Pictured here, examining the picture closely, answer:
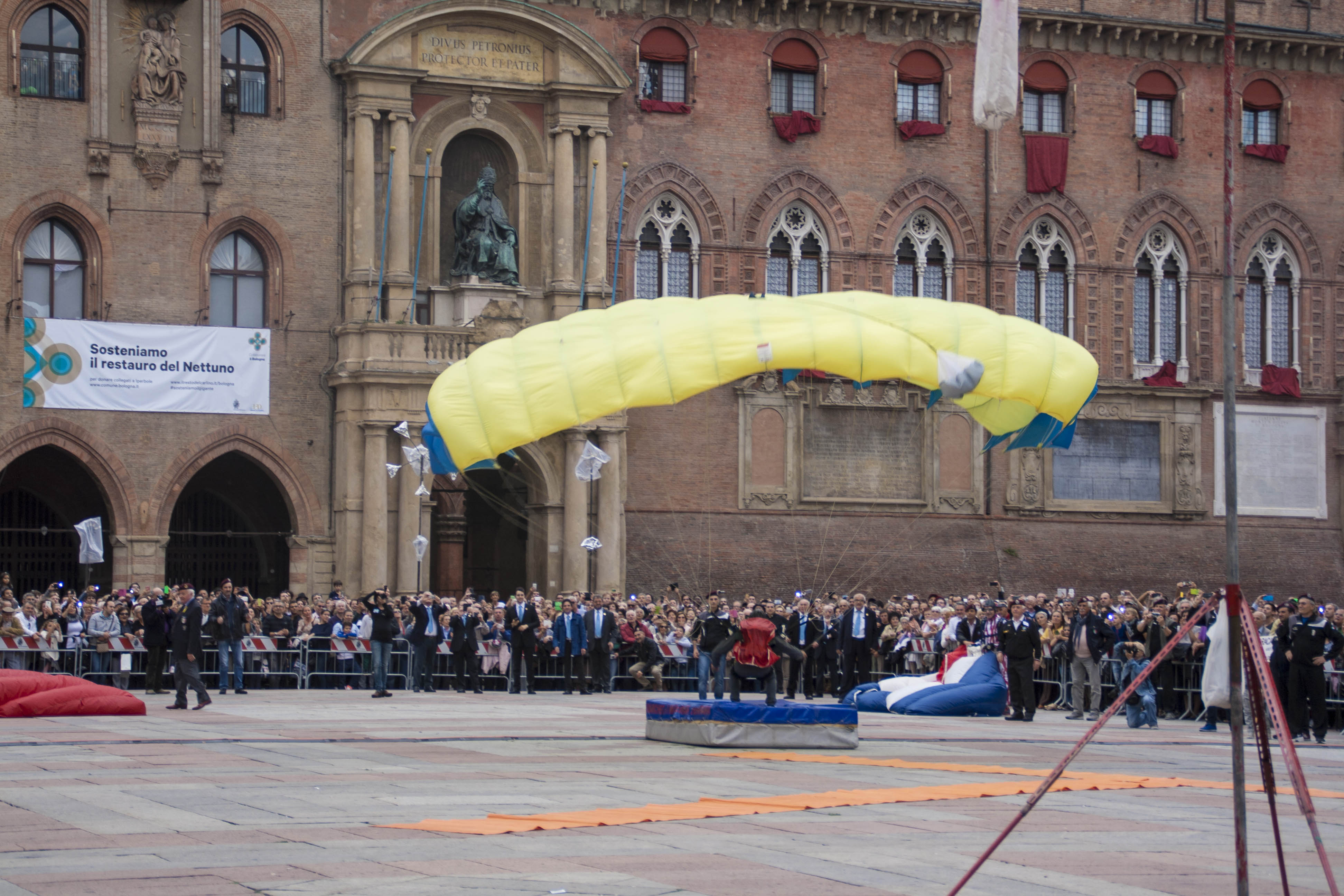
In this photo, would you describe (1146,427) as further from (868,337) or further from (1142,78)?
(868,337)

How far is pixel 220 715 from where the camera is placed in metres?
22.3

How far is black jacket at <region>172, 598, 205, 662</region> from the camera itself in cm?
2308

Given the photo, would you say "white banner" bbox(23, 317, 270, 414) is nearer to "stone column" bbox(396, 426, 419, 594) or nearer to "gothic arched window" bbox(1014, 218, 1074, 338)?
"stone column" bbox(396, 426, 419, 594)

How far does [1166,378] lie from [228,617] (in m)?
22.9

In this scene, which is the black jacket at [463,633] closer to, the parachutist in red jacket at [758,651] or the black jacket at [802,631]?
the black jacket at [802,631]

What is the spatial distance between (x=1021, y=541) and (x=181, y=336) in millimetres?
17881

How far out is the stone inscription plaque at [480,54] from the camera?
37.2 m

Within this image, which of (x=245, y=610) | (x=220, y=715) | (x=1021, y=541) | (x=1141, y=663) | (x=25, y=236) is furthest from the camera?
(x=1021, y=541)

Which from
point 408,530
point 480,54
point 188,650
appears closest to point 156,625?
point 188,650

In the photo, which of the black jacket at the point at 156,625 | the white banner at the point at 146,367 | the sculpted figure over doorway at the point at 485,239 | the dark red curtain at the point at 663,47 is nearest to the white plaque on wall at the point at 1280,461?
the dark red curtain at the point at 663,47

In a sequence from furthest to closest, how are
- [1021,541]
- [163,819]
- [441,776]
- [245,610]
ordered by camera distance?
1. [1021,541]
2. [245,610]
3. [441,776]
4. [163,819]

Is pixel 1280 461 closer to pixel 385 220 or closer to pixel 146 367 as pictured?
pixel 385 220

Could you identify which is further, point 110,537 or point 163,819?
point 110,537

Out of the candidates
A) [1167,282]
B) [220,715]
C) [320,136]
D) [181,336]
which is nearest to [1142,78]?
[1167,282]
